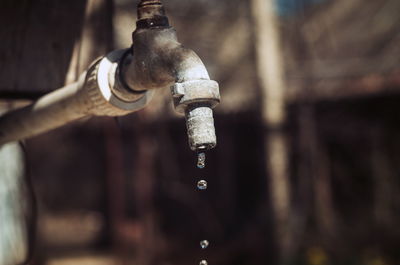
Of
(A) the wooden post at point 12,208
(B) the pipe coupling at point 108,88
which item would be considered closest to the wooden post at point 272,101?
(A) the wooden post at point 12,208

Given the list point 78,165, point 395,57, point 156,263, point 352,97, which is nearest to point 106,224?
point 78,165

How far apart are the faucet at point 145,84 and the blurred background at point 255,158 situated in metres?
4.49

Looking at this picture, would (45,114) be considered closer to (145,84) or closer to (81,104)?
(81,104)

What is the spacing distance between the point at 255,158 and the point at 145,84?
7311mm

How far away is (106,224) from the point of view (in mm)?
8898

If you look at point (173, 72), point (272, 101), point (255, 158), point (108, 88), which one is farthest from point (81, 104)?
point (255, 158)

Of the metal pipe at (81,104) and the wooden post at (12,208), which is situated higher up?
the metal pipe at (81,104)

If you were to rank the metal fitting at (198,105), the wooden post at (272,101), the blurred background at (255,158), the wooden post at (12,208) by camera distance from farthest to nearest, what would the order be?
the blurred background at (255,158) → the wooden post at (272,101) → the wooden post at (12,208) → the metal fitting at (198,105)

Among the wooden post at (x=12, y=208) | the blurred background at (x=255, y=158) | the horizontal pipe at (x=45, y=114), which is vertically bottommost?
the wooden post at (x=12, y=208)

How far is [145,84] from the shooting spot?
1.48 metres

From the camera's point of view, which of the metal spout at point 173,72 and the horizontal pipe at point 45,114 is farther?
the horizontal pipe at point 45,114

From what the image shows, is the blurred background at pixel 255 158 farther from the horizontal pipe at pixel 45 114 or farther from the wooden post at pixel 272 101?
the horizontal pipe at pixel 45 114

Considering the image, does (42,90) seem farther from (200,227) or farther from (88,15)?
(200,227)

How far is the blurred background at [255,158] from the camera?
6.60 meters
